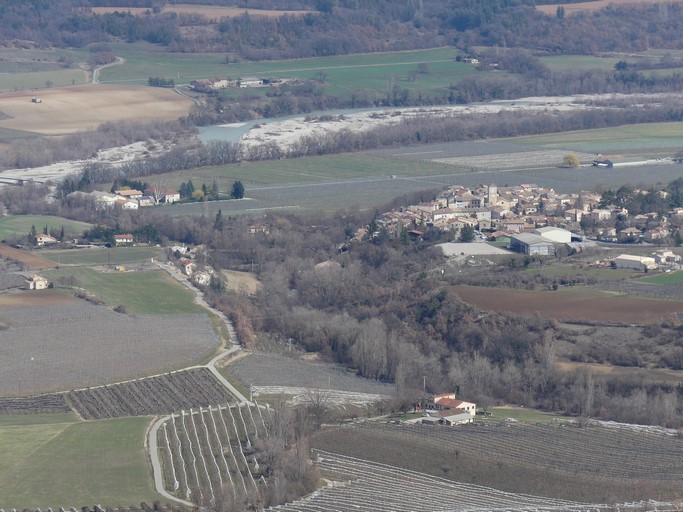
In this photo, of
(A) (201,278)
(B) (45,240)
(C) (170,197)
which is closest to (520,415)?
(A) (201,278)

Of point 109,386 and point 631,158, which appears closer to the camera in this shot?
point 109,386

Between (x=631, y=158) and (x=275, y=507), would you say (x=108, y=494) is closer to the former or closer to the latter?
(x=275, y=507)

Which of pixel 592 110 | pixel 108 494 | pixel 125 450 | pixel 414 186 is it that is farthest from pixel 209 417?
pixel 592 110

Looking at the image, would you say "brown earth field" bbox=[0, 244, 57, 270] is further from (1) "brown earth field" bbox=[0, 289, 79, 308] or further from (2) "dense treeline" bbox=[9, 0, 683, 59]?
(2) "dense treeline" bbox=[9, 0, 683, 59]

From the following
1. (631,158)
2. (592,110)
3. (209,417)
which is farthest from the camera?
(592,110)

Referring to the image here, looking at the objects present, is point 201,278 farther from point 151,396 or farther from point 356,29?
point 356,29

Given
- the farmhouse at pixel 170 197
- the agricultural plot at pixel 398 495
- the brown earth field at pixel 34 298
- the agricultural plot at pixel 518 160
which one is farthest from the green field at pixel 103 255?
the agricultural plot at pixel 398 495

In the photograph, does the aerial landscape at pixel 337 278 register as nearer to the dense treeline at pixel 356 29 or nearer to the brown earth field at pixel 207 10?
the dense treeline at pixel 356 29
